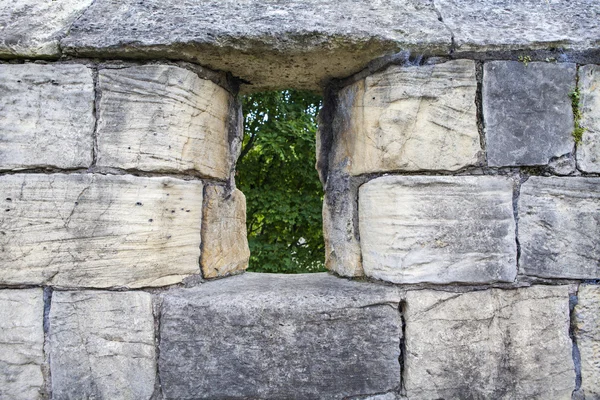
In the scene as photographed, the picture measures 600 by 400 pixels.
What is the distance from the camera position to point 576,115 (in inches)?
73.2

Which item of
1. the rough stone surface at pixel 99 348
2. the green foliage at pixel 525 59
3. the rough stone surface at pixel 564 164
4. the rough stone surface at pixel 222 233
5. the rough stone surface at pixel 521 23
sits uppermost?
the rough stone surface at pixel 521 23

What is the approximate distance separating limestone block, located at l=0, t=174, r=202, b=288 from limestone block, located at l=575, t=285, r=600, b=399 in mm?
1803

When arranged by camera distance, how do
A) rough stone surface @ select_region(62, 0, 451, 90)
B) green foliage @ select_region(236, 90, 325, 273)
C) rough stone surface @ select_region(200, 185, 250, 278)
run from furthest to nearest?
green foliage @ select_region(236, 90, 325, 273), rough stone surface @ select_region(200, 185, 250, 278), rough stone surface @ select_region(62, 0, 451, 90)

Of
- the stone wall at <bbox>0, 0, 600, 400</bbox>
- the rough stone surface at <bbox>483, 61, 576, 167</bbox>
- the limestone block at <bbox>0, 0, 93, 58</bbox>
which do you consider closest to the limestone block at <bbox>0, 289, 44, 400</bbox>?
the stone wall at <bbox>0, 0, 600, 400</bbox>

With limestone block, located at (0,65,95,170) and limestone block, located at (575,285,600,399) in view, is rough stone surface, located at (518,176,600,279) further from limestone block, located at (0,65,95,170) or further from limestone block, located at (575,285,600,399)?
limestone block, located at (0,65,95,170)

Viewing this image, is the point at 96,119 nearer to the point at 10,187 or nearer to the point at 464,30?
the point at 10,187

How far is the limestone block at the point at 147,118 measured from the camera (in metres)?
1.82

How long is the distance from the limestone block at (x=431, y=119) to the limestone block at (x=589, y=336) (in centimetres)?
73

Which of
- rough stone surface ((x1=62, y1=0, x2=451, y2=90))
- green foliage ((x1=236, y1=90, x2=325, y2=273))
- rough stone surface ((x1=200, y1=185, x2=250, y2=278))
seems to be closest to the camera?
rough stone surface ((x1=62, y1=0, x2=451, y2=90))

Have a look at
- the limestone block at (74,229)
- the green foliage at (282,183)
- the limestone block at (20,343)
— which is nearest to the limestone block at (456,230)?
the limestone block at (74,229)

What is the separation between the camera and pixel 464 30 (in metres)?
1.86

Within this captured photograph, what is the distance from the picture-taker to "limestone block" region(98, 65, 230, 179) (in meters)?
1.82

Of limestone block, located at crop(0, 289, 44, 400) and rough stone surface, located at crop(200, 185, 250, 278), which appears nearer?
limestone block, located at crop(0, 289, 44, 400)

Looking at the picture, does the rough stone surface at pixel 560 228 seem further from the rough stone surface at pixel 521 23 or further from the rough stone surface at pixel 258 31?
the rough stone surface at pixel 258 31
